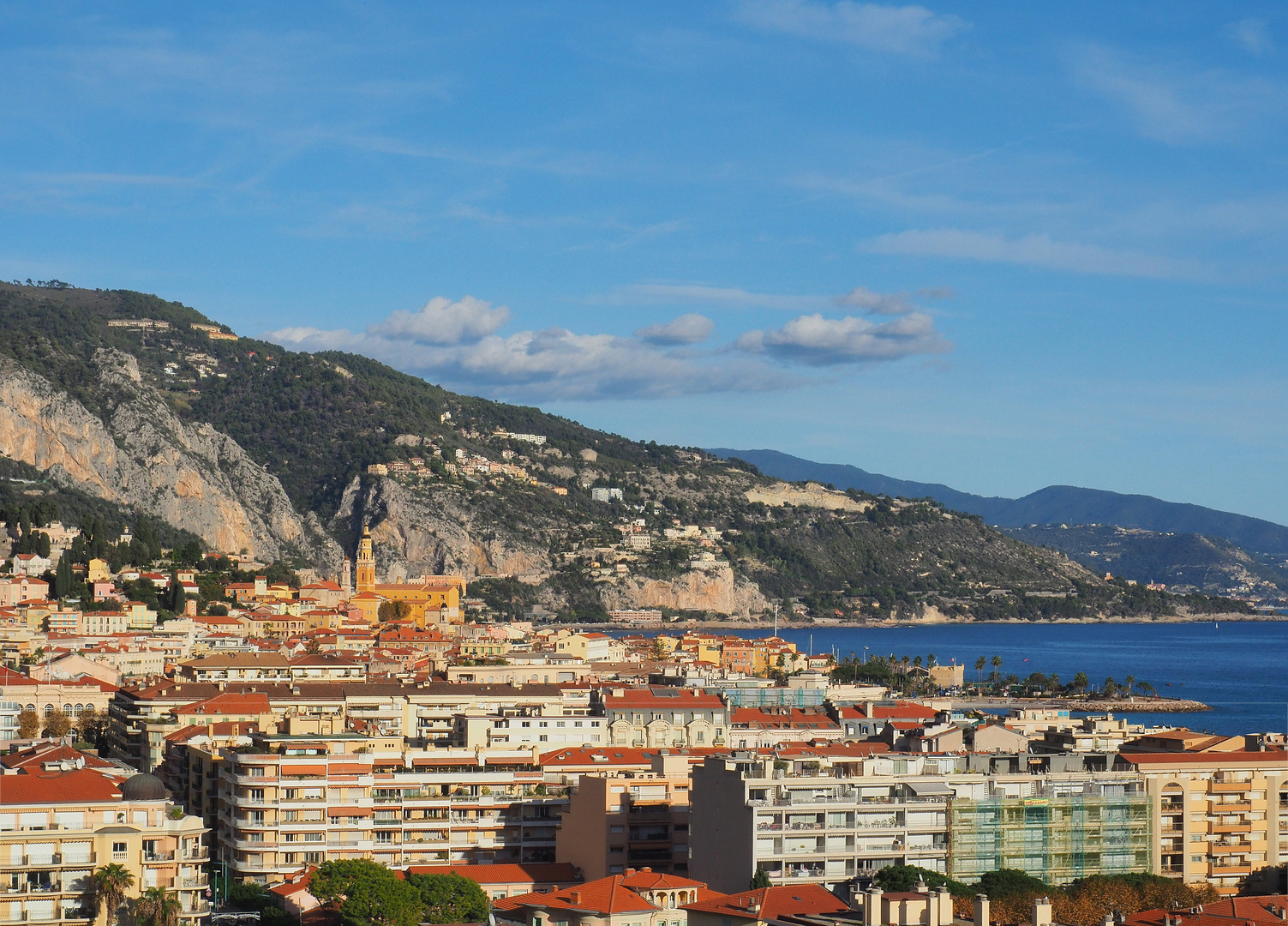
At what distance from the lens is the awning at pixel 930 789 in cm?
4241

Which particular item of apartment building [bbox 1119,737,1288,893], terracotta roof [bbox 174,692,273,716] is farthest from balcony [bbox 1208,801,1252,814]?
terracotta roof [bbox 174,692,273,716]

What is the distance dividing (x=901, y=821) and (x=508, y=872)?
9.11 metres

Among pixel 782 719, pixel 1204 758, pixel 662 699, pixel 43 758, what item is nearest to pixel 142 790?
pixel 43 758

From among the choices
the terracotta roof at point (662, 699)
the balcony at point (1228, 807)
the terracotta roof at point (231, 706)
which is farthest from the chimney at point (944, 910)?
the terracotta roof at point (231, 706)

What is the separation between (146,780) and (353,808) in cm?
764

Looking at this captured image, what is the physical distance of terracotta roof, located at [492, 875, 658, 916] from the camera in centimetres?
3462

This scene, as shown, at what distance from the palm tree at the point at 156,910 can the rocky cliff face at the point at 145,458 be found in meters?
120

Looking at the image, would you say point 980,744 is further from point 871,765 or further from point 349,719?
point 349,719

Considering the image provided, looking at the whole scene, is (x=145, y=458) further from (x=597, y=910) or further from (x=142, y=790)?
(x=597, y=910)

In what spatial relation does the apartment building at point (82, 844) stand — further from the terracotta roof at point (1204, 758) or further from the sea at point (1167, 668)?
the sea at point (1167, 668)

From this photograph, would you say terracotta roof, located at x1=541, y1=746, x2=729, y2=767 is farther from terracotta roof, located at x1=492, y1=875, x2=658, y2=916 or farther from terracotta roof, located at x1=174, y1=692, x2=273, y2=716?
terracotta roof, located at x1=174, y1=692, x2=273, y2=716

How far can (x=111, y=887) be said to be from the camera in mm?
35656

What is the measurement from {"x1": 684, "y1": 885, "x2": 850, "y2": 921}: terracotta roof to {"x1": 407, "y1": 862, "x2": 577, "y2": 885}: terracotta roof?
797 centimetres

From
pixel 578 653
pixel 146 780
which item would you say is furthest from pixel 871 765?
pixel 578 653
